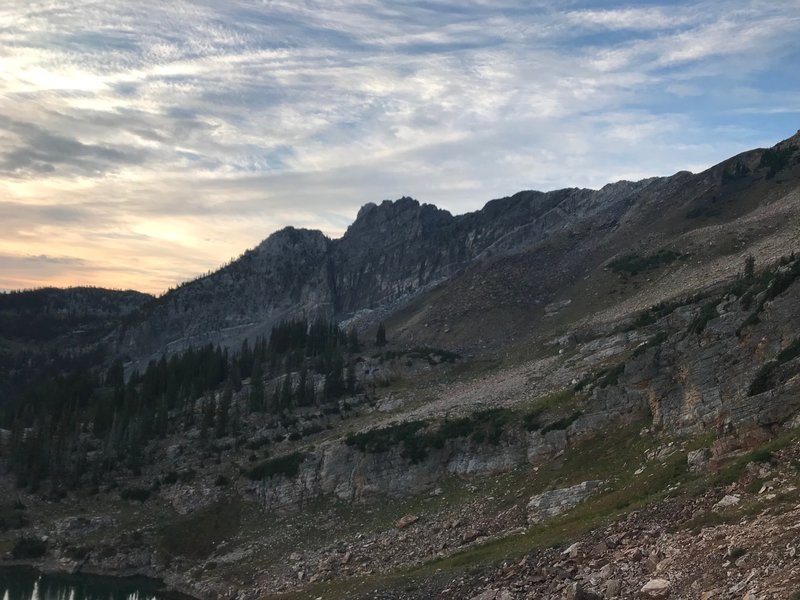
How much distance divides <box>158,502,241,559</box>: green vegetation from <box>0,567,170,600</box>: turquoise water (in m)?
4.32

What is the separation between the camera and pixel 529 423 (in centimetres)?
6262

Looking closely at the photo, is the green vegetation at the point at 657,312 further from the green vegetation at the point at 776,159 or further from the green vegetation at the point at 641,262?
the green vegetation at the point at 776,159

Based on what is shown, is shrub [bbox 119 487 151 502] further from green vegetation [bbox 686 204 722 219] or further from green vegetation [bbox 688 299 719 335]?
green vegetation [bbox 686 204 722 219]

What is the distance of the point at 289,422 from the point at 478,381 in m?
26.1

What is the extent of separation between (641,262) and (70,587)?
9680 centimetres

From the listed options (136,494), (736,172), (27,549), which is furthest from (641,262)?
(27,549)

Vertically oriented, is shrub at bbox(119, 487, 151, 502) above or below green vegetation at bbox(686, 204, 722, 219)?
below

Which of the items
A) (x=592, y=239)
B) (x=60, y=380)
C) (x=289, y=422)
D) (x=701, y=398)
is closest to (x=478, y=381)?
(x=289, y=422)

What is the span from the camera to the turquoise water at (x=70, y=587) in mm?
59031

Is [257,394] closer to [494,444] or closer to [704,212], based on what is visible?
[494,444]

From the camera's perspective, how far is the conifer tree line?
89.6m

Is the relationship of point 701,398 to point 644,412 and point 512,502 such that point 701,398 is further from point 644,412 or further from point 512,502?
point 512,502

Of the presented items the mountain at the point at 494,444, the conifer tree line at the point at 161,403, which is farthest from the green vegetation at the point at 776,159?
the conifer tree line at the point at 161,403

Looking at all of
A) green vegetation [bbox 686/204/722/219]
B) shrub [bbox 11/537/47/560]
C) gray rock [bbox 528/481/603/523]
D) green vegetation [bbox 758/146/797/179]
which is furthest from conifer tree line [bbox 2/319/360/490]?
green vegetation [bbox 758/146/797/179]
